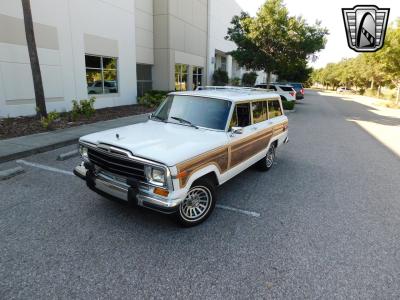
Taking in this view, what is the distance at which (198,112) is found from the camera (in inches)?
181

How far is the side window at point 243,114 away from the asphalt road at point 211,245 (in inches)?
53.3

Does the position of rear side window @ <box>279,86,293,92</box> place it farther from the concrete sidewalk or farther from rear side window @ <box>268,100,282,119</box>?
rear side window @ <box>268,100,282,119</box>

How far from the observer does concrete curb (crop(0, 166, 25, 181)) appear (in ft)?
17.5

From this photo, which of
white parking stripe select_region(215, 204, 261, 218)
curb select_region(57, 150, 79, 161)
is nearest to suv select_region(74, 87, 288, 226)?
white parking stripe select_region(215, 204, 261, 218)

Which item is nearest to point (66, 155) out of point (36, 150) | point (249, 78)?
point (36, 150)

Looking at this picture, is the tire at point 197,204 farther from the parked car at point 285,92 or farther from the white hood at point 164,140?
the parked car at point 285,92

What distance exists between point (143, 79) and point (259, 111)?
15650mm

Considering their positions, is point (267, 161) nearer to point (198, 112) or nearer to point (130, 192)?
point (198, 112)

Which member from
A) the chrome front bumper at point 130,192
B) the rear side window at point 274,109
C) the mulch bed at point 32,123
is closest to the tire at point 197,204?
the chrome front bumper at point 130,192

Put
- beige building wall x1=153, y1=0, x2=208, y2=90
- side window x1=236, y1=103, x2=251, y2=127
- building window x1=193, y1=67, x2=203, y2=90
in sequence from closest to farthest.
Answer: side window x1=236, y1=103, x2=251, y2=127 < beige building wall x1=153, y1=0, x2=208, y2=90 < building window x1=193, y1=67, x2=203, y2=90

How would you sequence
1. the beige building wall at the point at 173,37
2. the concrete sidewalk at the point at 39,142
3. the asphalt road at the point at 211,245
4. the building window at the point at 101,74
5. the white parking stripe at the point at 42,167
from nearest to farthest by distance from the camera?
1. the asphalt road at the point at 211,245
2. the white parking stripe at the point at 42,167
3. the concrete sidewalk at the point at 39,142
4. the building window at the point at 101,74
5. the beige building wall at the point at 173,37

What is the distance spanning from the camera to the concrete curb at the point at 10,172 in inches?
210

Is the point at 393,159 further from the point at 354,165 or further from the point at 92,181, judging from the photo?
the point at 92,181

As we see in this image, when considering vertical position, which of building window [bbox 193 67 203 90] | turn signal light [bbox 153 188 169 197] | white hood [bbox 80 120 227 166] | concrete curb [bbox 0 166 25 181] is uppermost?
building window [bbox 193 67 203 90]
